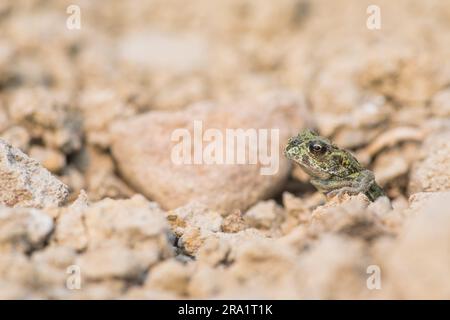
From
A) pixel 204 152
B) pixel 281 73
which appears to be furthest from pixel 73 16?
pixel 204 152

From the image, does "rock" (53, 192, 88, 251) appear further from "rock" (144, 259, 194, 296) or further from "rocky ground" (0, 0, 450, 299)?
"rock" (144, 259, 194, 296)

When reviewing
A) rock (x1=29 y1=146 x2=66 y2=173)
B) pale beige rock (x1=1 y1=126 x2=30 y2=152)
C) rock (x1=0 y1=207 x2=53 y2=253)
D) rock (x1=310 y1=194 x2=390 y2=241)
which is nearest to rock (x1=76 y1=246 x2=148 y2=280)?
rock (x1=0 y1=207 x2=53 y2=253)

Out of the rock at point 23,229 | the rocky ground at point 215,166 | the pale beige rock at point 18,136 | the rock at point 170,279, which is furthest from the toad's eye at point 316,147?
the pale beige rock at point 18,136

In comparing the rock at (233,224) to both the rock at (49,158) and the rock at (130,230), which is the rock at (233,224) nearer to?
the rock at (130,230)

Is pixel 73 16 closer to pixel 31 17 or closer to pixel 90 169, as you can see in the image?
pixel 31 17

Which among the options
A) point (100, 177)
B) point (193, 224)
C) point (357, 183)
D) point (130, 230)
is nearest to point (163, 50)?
point (100, 177)

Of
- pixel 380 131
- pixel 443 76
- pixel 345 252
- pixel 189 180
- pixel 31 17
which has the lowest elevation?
pixel 345 252
